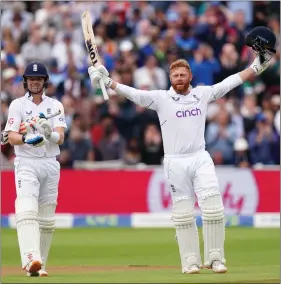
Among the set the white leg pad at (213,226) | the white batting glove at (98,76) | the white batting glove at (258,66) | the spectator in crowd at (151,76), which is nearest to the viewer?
the white leg pad at (213,226)

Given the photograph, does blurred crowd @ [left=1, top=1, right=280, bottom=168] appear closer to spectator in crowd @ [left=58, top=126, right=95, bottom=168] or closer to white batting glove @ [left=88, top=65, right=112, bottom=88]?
spectator in crowd @ [left=58, top=126, right=95, bottom=168]

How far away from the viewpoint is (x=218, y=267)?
29.9 ft

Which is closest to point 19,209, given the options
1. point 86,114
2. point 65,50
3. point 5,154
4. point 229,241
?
point 229,241

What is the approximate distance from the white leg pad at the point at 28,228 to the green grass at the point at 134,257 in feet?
0.67

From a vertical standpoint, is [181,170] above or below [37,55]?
below

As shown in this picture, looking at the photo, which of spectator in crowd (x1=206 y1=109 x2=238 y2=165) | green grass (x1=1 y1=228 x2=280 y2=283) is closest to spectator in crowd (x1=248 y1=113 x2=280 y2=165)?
spectator in crowd (x1=206 y1=109 x2=238 y2=165)

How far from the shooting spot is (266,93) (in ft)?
59.3

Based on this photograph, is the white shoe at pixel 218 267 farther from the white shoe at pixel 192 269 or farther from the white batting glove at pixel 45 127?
the white batting glove at pixel 45 127

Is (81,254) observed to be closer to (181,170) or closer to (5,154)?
(181,170)

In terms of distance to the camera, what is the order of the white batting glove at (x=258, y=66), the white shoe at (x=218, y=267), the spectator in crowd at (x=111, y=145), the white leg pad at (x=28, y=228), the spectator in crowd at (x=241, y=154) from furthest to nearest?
the spectator in crowd at (x=111, y=145) < the spectator in crowd at (x=241, y=154) < the white batting glove at (x=258, y=66) < the white shoe at (x=218, y=267) < the white leg pad at (x=28, y=228)

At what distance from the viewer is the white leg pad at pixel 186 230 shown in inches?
364

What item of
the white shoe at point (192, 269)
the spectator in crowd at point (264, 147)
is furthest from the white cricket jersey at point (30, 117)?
the spectator in crowd at point (264, 147)

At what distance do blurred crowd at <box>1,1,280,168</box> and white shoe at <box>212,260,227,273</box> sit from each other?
7.35m

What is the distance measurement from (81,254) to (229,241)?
2.23 meters
